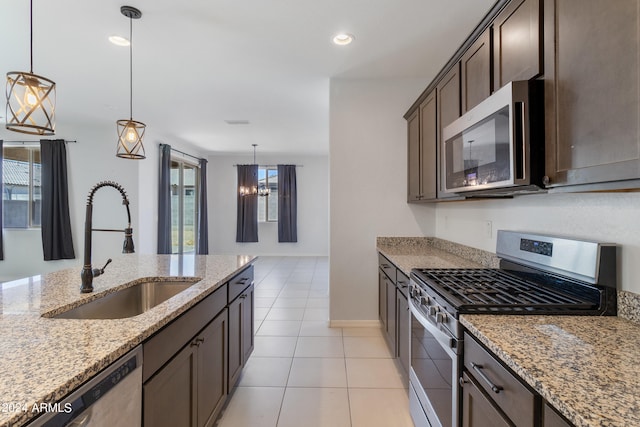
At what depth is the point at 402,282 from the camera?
2.29 meters

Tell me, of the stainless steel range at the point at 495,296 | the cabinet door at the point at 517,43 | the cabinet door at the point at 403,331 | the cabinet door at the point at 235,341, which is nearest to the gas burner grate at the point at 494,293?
the stainless steel range at the point at 495,296

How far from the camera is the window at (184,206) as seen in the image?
7.18 metres

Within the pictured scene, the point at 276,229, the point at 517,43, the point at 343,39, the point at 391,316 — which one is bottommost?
the point at 391,316

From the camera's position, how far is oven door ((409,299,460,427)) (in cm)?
130

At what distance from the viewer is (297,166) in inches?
345

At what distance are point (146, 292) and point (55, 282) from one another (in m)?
0.46

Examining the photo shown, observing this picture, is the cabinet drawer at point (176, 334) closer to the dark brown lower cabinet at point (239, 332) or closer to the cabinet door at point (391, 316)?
the dark brown lower cabinet at point (239, 332)

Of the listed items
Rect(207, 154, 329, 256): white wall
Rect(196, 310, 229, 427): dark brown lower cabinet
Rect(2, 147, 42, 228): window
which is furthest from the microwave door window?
Rect(2, 147, 42, 228): window

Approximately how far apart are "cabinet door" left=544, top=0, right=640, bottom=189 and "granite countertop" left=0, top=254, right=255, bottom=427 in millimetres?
1594

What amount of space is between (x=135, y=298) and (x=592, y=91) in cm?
240

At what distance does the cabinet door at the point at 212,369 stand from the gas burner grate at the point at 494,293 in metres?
1.20

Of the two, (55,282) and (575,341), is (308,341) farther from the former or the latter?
(575,341)

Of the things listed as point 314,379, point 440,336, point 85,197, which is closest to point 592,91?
point 440,336

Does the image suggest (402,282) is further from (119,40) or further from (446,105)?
(119,40)
